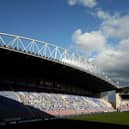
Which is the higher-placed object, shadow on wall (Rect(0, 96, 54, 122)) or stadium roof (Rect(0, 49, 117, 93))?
stadium roof (Rect(0, 49, 117, 93))

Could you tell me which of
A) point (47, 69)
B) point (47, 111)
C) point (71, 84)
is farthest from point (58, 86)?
point (47, 111)

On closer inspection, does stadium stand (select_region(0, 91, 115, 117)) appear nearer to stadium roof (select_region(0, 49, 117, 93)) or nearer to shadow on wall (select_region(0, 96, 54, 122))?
shadow on wall (select_region(0, 96, 54, 122))

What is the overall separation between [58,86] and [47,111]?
21143mm

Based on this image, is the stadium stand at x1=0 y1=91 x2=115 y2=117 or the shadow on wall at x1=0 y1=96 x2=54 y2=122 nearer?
the shadow on wall at x1=0 y1=96 x2=54 y2=122

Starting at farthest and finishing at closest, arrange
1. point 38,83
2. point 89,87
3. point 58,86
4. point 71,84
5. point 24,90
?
point 89,87, point 71,84, point 58,86, point 38,83, point 24,90

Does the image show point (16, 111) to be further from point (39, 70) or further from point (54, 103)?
point (39, 70)

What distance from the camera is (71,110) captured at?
252ft

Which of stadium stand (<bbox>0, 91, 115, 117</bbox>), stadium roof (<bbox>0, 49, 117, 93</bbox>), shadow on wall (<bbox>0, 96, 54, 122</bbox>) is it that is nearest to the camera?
shadow on wall (<bbox>0, 96, 54, 122</bbox>)

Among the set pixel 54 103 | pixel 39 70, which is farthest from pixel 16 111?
pixel 39 70

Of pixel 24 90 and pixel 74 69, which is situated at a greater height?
pixel 74 69

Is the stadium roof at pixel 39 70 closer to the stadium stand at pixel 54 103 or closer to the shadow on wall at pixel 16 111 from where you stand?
the stadium stand at pixel 54 103

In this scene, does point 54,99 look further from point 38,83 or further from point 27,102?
point 27,102

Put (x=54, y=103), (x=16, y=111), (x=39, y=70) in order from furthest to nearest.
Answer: (x=54, y=103) → (x=39, y=70) → (x=16, y=111)

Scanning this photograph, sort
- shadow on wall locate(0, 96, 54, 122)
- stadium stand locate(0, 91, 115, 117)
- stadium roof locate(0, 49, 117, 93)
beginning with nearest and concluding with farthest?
shadow on wall locate(0, 96, 54, 122), stadium roof locate(0, 49, 117, 93), stadium stand locate(0, 91, 115, 117)
